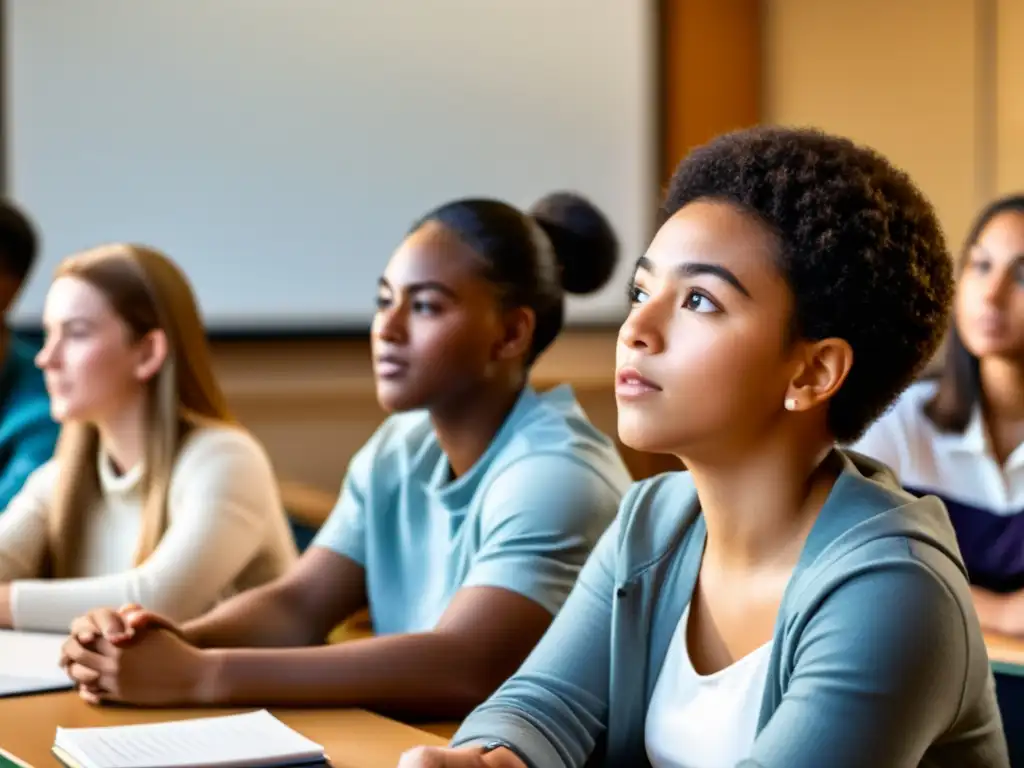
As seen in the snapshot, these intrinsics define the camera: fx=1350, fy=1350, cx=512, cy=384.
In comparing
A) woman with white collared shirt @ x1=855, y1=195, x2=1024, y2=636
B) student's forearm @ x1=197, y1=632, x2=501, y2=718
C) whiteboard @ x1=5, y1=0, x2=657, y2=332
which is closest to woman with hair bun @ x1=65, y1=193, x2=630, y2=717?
student's forearm @ x1=197, y1=632, x2=501, y2=718

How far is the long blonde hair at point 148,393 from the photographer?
7.43ft

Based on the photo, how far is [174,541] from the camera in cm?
211

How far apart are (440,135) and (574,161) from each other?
536 mm

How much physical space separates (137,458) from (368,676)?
835mm

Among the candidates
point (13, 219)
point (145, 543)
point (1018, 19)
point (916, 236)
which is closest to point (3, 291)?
point (13, 219)

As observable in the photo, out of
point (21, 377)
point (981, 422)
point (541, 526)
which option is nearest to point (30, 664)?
point (541, 526)

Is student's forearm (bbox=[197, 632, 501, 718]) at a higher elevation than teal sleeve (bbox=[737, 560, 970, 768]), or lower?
lower

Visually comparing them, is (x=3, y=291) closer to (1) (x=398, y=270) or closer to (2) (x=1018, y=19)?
(1) (x=398, y=270)

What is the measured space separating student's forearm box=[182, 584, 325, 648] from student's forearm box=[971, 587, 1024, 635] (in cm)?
105

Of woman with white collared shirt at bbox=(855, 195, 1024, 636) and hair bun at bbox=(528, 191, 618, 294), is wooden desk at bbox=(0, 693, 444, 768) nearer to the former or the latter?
hair bun at bbox=(528, 191, 618, 294)

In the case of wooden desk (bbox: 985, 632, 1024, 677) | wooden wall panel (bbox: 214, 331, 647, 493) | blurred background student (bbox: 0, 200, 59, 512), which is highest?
blurred background student (bbox: 0, 200, 59, 512)

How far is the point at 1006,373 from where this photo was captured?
2.55 meters

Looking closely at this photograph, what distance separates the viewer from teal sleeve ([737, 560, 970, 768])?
1064 mm

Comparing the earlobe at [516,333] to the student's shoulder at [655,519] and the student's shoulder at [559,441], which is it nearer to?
the student's shoulder at [559,441]
